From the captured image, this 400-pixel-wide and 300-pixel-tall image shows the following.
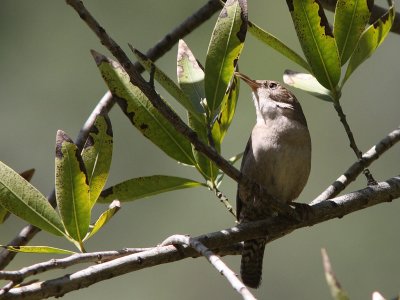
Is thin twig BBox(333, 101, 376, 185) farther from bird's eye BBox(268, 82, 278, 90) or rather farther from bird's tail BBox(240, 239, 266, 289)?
bird's eye BBox(268, 82, 278, 90)

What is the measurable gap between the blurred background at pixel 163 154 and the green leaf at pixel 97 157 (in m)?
5.24

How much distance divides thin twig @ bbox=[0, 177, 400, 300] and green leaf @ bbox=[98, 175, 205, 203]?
0.39 m

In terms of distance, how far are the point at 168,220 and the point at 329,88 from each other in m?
6.10

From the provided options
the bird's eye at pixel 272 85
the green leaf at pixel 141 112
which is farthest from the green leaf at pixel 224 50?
the bird's eye at pixel 272 85

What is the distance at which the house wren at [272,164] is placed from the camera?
12.7 ft

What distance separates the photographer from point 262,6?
10211 millimetres

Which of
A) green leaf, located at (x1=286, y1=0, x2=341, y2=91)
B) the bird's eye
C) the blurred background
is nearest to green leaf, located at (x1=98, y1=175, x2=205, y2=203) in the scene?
green leaf, located at (x1=286, y1=0, x2=341, y2=91)

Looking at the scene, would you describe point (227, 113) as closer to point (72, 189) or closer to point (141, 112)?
point (141, 112)

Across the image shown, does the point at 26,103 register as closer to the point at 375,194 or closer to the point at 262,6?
the point at 262,6

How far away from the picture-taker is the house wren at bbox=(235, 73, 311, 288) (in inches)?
152

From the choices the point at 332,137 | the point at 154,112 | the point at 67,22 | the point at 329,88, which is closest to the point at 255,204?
the point at 329,88

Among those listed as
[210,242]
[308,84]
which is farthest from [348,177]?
[210,242]

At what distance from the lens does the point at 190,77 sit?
2.77 metres

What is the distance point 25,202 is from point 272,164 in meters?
1.60
